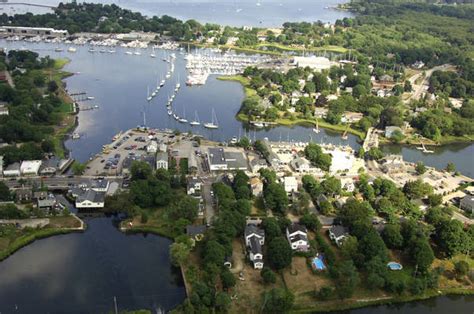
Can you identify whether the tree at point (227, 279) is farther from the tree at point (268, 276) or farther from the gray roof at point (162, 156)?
the gray roof at point (162, 156)

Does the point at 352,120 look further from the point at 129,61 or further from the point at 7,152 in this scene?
the point at 129,61

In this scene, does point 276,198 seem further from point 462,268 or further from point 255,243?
point 462,268

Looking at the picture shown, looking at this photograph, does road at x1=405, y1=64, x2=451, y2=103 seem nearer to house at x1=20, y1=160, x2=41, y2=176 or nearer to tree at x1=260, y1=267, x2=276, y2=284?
tree at x1=260, y1=267, x2=276, y2=284

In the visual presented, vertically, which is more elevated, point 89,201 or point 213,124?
point 213,124

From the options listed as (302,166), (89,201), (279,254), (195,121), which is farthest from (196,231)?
(195,121)

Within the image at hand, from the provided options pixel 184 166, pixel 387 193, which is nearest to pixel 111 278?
pixel 184 166

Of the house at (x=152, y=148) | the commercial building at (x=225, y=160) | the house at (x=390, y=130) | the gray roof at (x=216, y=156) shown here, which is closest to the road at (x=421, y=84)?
the house at (x=390, y=130)
